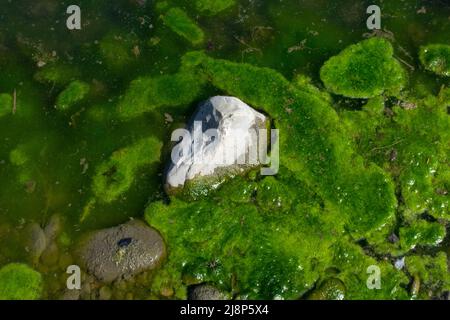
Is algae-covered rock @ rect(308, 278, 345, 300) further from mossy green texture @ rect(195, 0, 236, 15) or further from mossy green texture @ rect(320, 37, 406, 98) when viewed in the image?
mossy green texture @ rect(195, 0, 236, 15)

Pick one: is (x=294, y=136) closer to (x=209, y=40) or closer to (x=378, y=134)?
(x=378, y=134)

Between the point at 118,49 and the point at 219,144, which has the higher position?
the point at 118,49

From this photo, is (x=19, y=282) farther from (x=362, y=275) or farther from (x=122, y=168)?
(x=362, y=275)

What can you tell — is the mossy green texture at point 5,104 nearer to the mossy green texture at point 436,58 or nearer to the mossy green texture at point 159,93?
the mossy green texture at point 159,93

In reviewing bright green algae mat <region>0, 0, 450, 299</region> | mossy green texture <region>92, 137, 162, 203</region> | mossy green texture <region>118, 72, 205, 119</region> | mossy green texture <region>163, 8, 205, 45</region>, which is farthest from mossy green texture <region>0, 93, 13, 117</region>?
mossy green texture <region>163, 8, 205, 45</region>

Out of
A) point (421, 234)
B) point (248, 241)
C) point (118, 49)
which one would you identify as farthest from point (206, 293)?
point (118, 49)


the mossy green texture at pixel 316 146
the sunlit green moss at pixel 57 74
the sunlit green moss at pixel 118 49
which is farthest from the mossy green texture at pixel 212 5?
the sunlit green moss at pixel 57 74
